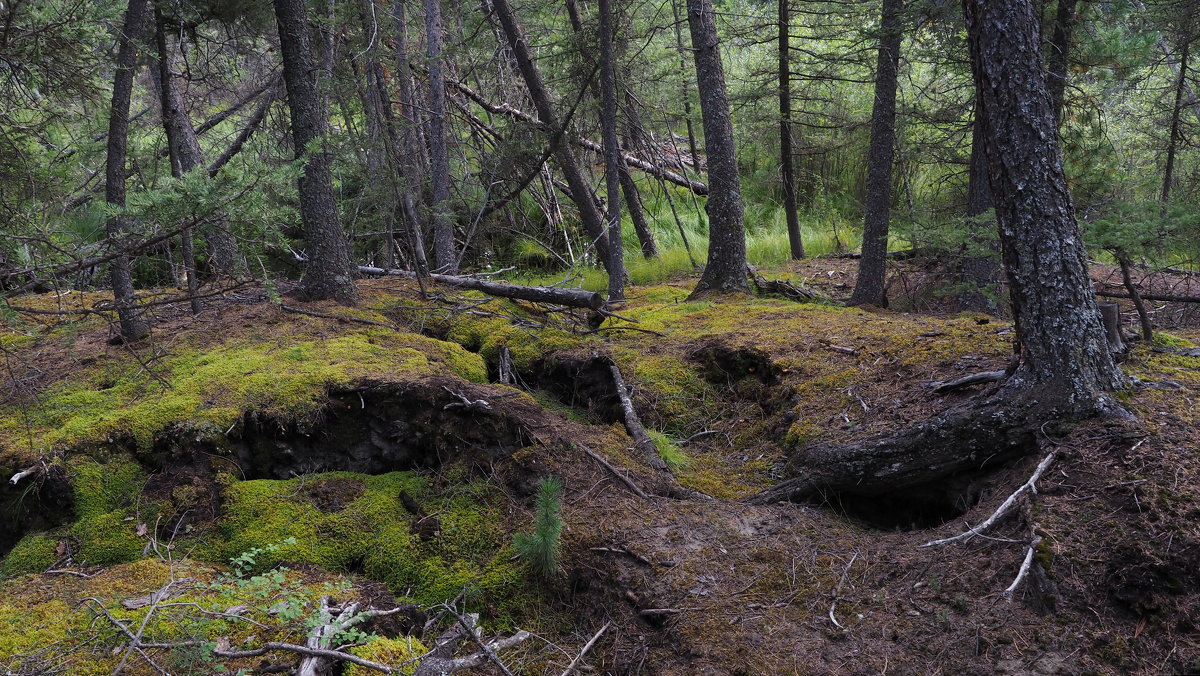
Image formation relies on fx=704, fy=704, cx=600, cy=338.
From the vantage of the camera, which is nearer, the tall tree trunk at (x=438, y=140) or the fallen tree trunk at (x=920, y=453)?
the fallen tree trunk at (x=920, y=453)

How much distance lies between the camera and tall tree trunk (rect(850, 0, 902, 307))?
8414 millimetres

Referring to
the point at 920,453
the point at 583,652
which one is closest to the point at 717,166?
the point at 920,453

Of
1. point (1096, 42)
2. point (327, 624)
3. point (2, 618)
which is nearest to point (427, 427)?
point (327, 624)

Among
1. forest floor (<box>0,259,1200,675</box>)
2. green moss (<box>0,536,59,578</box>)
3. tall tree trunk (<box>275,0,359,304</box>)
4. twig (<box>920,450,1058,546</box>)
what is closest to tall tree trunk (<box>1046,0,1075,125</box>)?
forest floor (<box>0,259,1200,675</box>)

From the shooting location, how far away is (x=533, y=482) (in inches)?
173

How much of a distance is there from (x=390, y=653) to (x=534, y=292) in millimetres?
4541

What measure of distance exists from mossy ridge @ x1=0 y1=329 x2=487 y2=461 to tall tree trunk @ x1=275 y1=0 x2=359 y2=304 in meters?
1.42

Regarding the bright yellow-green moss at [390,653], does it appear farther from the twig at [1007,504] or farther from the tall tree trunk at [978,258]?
the tall tree trunk at [978,258]

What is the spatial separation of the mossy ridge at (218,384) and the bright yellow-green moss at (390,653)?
6.37 feet

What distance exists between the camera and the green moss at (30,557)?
3.87 m

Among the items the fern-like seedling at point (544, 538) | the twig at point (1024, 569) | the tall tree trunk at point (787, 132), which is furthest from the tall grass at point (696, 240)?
the twig at point (1024, 569)

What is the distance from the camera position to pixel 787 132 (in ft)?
37.3

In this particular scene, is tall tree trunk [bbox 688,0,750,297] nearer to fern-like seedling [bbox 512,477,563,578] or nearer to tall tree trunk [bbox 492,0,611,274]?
tall tree trunk [bbox 492,0,611,274]

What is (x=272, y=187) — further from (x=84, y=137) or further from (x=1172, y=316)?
(x=1172, y=316)
